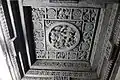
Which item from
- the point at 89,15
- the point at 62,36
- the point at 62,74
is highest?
the point at 89,15

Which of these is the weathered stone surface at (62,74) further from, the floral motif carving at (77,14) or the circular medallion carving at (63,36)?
the floral motif carving at (77,14)

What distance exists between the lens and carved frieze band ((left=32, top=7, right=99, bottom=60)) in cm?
80

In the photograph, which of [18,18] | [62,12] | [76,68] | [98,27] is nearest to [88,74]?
[76,68]

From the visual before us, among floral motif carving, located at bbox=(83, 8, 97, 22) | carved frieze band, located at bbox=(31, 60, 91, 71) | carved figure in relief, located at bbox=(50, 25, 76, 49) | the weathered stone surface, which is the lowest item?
the weathered stone surface

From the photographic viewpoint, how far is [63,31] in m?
0.88

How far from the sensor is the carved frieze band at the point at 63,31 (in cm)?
80

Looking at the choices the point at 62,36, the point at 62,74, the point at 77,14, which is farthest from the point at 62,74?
the point at 77,14

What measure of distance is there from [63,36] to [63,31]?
3 cm

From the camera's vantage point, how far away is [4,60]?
3.07 feet

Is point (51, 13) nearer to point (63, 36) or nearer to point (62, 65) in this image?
point (63, 36)

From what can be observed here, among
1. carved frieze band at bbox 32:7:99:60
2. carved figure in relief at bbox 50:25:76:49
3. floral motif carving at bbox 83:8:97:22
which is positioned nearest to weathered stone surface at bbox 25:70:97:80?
carved frieze band at bbox 32:7:99:60

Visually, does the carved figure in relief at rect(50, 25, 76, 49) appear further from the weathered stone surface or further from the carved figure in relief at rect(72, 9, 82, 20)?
the weathered stone surface

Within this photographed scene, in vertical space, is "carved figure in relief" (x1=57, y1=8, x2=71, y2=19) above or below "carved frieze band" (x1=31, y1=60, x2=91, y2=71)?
above

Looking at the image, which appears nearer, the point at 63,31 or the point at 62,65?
the point at 63,31
